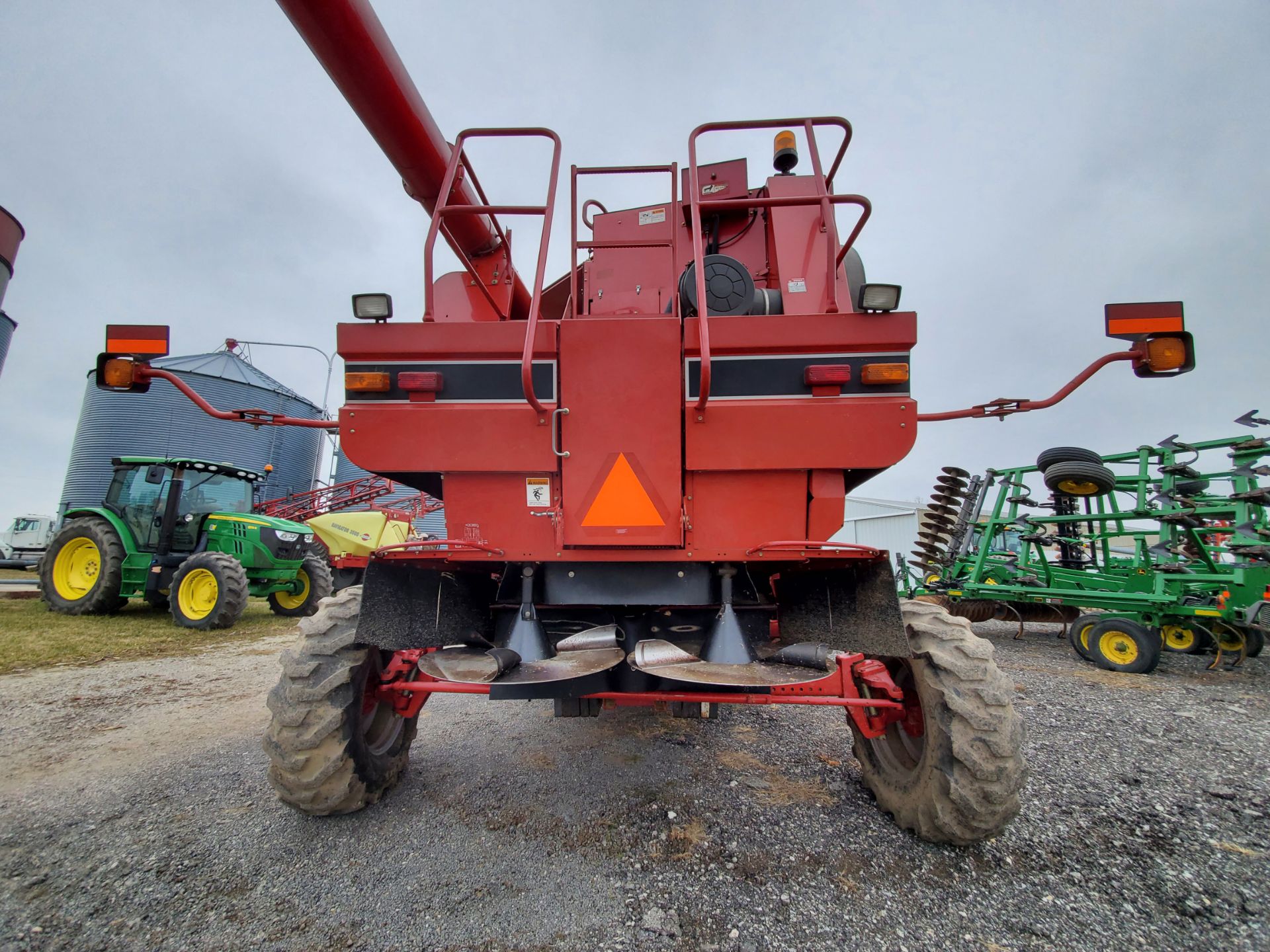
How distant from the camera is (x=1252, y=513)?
6602mm

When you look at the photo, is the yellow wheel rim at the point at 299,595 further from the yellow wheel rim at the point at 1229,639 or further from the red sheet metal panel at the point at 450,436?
the yellow wheel rim at the point at 1229,639

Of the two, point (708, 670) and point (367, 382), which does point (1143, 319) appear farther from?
point (367, 382)

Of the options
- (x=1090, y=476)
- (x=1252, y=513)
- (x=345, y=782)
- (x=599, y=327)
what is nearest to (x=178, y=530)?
(x=345, y=782)

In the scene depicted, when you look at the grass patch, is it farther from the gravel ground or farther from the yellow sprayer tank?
the gravel ground

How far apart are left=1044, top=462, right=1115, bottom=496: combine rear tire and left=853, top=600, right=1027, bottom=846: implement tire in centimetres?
215

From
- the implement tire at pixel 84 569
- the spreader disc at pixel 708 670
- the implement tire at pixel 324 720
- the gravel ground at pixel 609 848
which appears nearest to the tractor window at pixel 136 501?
the implement tire at pixel 84 569

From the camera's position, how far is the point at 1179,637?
6.91 meters

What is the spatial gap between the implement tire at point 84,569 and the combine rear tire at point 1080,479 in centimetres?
1146

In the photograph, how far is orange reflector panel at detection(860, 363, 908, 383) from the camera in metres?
2.32

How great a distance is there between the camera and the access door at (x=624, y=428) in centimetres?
236

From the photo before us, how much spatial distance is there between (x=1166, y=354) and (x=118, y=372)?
427cm

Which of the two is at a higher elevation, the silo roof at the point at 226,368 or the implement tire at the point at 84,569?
the silo roof at the point at 226,368

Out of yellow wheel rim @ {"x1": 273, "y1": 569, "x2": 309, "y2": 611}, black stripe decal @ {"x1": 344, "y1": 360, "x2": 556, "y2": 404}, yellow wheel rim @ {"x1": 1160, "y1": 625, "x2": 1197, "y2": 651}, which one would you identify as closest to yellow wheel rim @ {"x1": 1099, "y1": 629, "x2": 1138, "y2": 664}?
yellow wheel rim @ {"x1": 1160, "y1": 625, "x2": 1197, "y2": 651}

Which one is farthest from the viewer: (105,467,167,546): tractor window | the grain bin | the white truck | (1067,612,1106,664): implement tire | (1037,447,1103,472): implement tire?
the white truck
